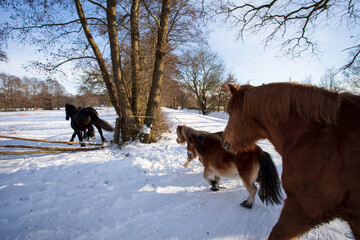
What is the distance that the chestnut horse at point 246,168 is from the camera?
221 centimetres

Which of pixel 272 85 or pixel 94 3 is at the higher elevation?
pixel 94 3

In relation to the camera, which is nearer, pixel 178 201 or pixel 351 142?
pixel 351 142

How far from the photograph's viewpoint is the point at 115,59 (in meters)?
6.18

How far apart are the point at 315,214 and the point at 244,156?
54.5 inches

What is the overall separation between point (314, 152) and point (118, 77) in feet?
22.5

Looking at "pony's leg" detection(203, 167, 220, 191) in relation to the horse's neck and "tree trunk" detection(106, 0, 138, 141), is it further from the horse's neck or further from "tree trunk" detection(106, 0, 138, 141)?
"tree trunk" detection(106, 0, 138, 141)

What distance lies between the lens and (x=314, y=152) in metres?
0.95

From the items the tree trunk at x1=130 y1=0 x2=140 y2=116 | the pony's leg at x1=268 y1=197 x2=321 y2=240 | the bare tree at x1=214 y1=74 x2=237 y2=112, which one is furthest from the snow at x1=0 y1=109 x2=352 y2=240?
the bare tree at x1=214 y1=74 x2=237 y2=112

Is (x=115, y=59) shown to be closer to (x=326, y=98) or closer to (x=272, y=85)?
(x=272, y=85)

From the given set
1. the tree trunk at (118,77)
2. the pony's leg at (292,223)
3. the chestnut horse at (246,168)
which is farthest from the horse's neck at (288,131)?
the tree trunk at (118,77)

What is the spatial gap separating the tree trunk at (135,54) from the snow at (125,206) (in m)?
3.82

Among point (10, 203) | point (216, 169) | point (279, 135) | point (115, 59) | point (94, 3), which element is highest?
point (94, 3)

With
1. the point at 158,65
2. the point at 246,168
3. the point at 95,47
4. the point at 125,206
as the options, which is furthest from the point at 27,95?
the point at 246,168

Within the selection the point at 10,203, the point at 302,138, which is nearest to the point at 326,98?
the point at 302,138
